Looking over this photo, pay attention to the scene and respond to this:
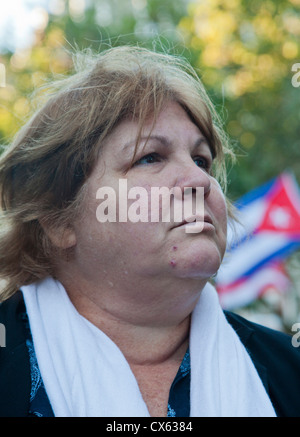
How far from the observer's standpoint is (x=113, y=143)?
7.38 ft

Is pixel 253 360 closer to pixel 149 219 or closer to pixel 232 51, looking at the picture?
pixel 149 219

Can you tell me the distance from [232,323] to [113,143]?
3.58 ft

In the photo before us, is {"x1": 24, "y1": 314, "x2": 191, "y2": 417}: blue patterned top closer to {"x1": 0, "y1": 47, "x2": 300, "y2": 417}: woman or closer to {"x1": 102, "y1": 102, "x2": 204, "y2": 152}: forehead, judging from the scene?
{"x1": 0, "y1": 47, "x2": 300, "y2": 417}: woman

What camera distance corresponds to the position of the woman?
2.06 m

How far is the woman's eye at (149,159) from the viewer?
2.22 meters

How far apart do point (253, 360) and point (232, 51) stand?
9429 mm

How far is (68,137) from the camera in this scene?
2.32 metres

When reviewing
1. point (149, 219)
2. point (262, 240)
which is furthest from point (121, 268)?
point (262, 240)

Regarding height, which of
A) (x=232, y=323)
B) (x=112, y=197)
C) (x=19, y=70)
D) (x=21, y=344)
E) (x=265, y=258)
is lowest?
(x=21, y=344)

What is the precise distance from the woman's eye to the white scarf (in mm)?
664

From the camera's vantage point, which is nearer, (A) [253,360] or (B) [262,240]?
(A) [253,360]

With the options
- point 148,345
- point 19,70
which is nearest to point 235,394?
point 148,345

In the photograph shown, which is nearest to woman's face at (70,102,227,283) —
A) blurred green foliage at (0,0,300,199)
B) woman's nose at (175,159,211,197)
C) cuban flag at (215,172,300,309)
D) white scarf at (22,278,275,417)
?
woman's nose at (175,159,211,197)
